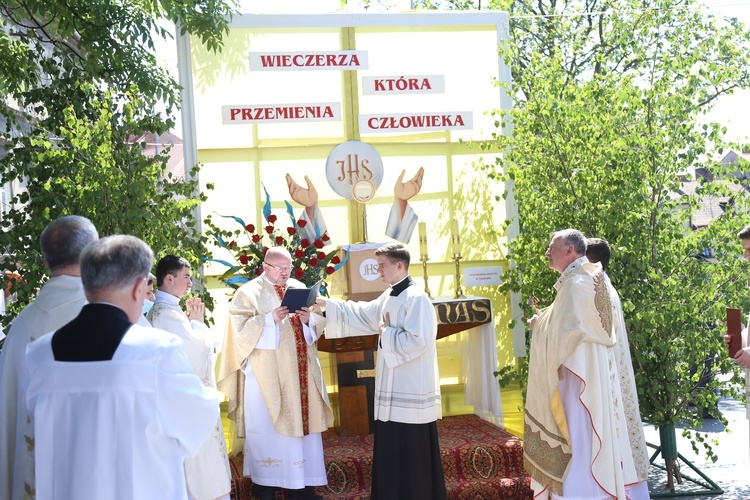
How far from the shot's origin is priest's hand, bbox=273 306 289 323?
670 cm

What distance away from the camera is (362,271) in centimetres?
868

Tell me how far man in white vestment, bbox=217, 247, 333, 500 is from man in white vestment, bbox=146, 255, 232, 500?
873 millimetres

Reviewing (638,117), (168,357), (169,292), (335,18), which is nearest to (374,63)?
(335,18)

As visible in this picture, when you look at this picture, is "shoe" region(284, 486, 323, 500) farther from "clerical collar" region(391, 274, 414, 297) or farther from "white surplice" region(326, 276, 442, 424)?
"clerical collar" region(391, 274, 414, 297)

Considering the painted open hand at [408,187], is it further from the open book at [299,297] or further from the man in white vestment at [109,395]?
the man in white vestment at [109,395]

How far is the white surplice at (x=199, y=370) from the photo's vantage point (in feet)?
18.8

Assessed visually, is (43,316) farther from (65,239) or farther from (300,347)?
(300,347)

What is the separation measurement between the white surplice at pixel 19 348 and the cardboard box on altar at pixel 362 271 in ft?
14.9

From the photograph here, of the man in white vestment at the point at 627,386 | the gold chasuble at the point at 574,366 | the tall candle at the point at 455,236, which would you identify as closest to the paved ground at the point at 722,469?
the man in white vestment at the point at 627,386

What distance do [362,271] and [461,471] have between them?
215cm

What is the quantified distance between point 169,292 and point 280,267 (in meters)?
1.22

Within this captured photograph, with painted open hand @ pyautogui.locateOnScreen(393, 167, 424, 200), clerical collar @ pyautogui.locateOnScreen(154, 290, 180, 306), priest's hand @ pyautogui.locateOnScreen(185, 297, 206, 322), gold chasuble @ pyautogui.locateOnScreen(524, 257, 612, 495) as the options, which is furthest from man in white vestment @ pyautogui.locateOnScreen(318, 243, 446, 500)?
painted open hand @ pyautogui.locateOnScreen(393, 167, 424, 200)

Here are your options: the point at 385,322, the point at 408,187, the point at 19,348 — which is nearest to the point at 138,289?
the point at 19,348

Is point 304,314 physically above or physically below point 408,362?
above
